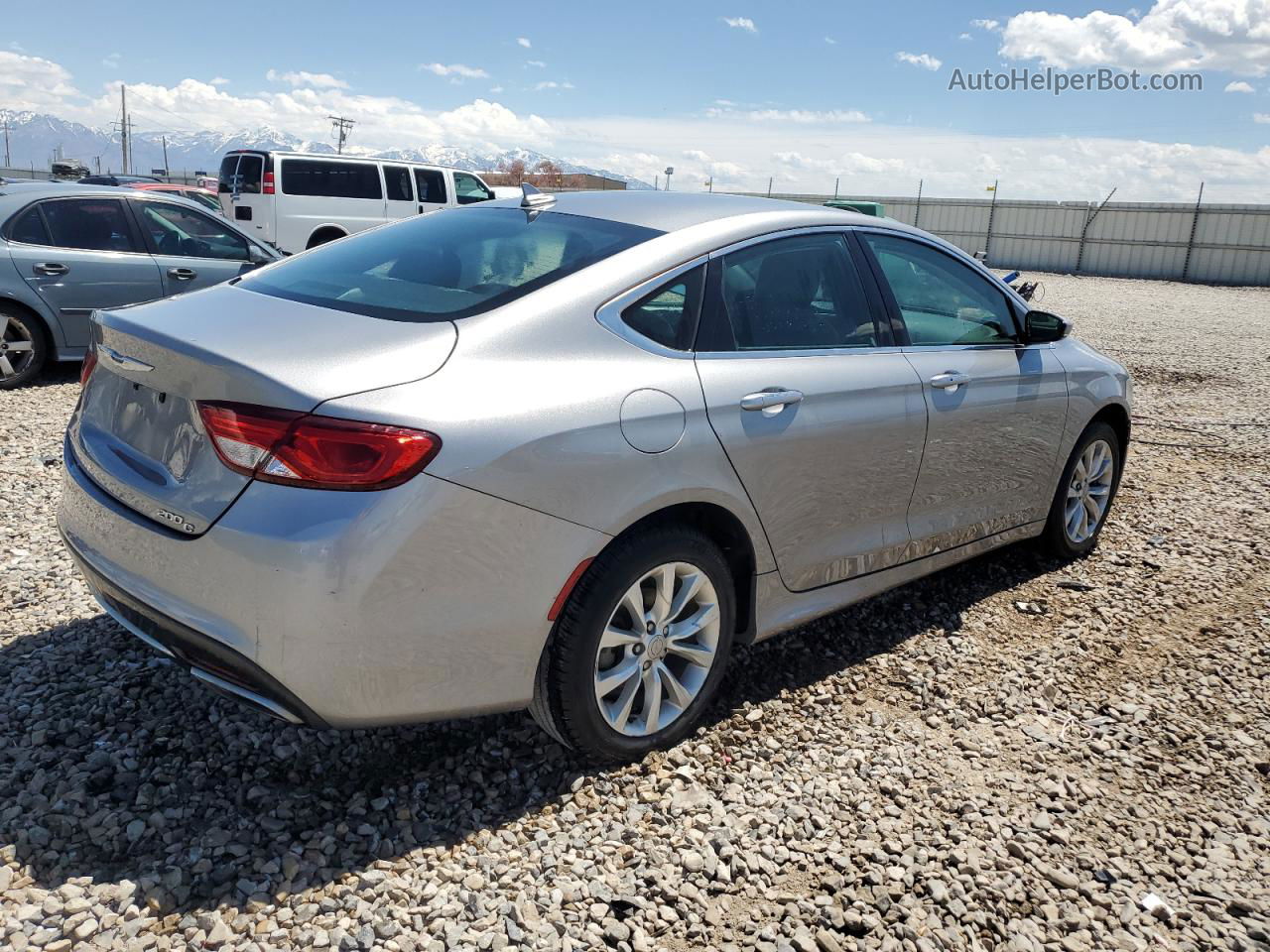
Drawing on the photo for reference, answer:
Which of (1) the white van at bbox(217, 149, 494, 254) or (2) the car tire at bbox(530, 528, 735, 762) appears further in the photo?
(1) the white van at bbox(217, 149, 494, 254)

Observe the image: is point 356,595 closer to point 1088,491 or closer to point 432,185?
point 1088,491

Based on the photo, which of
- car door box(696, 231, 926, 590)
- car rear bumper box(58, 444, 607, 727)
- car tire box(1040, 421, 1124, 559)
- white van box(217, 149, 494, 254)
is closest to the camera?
car rear bumper box(58, 444, 607, 727)

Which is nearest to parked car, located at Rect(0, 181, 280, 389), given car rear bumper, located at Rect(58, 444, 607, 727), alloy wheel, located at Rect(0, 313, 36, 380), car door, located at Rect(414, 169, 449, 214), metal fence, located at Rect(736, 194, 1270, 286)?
alloy wheel, located at Rect(0, 313, 36, 380)

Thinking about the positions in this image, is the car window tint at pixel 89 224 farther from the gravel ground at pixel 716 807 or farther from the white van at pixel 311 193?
the white van at pixel 311 193

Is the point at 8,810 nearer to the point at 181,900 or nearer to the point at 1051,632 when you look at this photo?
the point at 181,900

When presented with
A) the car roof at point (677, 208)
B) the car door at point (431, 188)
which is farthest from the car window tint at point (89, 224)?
the car door at point (431, 188)

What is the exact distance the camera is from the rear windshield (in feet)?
9.04

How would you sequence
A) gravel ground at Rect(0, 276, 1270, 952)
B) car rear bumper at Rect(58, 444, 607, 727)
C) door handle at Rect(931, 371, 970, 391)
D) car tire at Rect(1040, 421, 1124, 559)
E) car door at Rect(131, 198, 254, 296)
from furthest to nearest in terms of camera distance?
1. car door at Rect(131, 198, 254, 296)
2. car tire at Rect(1040, 421, 1124, 559)
3. door handle at Rect(931, 371, 970, 391)
4. gravel ground at Rect(0, 276, 1270, 952)
5. car rear bumper at Rect(58, 444, 607, 727)

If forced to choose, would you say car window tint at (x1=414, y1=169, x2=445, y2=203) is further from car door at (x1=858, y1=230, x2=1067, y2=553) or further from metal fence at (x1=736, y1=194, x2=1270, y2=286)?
metal fence at (x1=736, y1=194, x2=1270, y2=286)

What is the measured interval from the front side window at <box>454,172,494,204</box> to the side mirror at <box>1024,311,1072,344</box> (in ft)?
49.1

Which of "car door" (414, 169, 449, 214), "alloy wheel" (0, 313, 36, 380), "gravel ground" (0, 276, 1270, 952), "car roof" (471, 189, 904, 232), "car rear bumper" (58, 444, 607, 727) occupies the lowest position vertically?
"gravel ground" (0, 276, 1270, 952)

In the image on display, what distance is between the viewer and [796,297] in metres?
3.32

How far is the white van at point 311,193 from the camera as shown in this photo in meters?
15.8

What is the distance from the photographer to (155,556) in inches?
96.7
